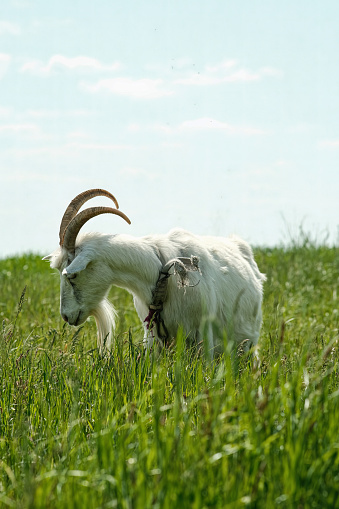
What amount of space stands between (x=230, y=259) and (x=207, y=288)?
2.96 ft

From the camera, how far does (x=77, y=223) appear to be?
506cm

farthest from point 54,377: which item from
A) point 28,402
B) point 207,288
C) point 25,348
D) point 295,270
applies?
point 295,270

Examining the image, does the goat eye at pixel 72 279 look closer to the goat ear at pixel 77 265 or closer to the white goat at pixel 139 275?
the white goat at pixel 139 275

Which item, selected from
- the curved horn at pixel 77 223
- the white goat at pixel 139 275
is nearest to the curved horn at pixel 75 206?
the white goat at pixel 139 275

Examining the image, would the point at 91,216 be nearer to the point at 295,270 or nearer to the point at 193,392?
the point at 193,392

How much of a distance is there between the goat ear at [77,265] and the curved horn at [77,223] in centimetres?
24

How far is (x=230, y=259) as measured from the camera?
6.18m

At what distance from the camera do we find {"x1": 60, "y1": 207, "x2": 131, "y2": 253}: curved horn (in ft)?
16.6

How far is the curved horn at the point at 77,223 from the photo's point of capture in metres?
5.05

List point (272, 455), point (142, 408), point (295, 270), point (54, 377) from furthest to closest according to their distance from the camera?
point (295, 270) → point (54, 377) → point (142, 408) → point (272, 455)

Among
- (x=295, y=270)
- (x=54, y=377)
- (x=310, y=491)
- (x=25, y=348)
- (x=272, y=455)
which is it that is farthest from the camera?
(x=295, y=270)

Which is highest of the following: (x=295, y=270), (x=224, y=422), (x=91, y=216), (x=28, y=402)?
(x=91, y=216)

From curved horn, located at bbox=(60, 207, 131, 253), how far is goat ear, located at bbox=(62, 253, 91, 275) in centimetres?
24

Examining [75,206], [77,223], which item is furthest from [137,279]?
[75,206]
